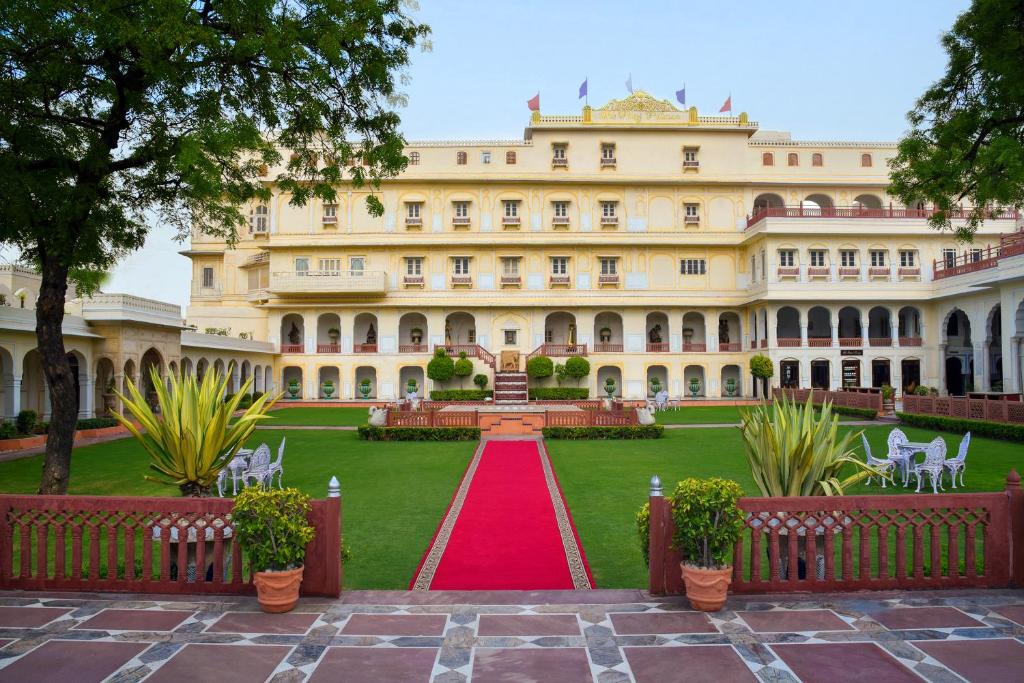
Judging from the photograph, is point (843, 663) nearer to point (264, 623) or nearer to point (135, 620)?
point (264, 623)

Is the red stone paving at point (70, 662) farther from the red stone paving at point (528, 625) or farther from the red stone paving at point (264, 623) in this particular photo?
the red stone paving at point (528, 625)

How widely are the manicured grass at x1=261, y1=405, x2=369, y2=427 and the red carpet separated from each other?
1113 cm

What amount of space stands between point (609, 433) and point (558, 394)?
1348cm

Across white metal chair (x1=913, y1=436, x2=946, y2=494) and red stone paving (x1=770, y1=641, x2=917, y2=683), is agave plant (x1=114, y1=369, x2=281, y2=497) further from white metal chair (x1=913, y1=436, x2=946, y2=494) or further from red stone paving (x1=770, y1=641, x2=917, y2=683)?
white metal chair (x1=913, y1=436, x2=946, y2=494)

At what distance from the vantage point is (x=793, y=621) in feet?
16.3

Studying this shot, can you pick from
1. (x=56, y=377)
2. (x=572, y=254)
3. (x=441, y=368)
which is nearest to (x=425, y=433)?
(x=56, y=377)

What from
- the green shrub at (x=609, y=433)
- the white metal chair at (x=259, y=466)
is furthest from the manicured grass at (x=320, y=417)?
the white metal chair at (x=259, y=466)

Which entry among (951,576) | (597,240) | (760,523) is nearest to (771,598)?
(760,523)

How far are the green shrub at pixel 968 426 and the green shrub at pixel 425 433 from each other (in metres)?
13.9

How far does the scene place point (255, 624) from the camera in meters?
4.96

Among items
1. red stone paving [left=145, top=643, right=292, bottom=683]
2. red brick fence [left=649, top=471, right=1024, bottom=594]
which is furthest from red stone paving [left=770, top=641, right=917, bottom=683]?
red stone paving [left=145, top=643, right=292, bottom=683]

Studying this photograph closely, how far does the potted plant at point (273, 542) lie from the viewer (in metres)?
5.11

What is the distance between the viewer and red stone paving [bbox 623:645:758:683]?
4086mm

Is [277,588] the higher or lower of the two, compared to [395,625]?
higher
